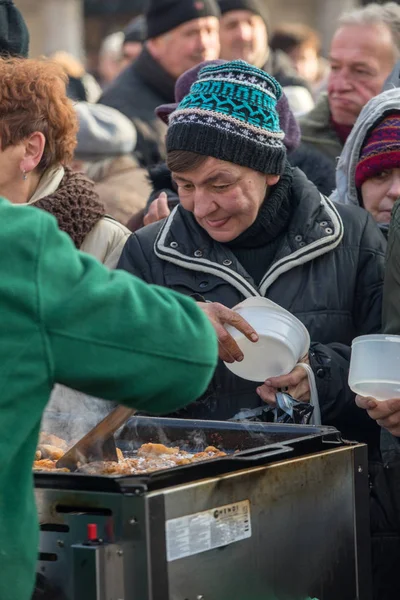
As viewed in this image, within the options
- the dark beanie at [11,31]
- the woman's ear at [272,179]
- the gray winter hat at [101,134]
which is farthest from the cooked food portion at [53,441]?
the gray winter hat at [101,134]

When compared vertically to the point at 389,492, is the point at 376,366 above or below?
above

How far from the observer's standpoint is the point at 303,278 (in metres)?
3.20

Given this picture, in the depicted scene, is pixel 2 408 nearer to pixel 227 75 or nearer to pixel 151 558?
pixel 151 558

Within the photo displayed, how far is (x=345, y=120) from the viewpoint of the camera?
4.76 metres

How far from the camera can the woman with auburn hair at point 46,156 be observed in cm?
339

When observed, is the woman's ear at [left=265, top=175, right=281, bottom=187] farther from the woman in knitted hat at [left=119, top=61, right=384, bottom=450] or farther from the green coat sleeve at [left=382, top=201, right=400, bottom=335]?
the green coat sleeve at [left=382, top=201, right=400, bottom=335]

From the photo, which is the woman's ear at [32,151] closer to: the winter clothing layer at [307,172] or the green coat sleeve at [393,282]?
the winter clothing layer at [307,172]

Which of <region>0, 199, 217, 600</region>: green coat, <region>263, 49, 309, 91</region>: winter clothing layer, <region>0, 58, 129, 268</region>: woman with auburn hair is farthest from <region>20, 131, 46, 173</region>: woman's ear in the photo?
<region>263, 49, 309, 91</region>: winter clothing layer

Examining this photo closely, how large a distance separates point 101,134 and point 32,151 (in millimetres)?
2158

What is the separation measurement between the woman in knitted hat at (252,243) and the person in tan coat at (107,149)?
84.2 inches

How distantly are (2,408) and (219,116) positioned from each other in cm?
147

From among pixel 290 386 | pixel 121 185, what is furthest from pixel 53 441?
pixel 121 185

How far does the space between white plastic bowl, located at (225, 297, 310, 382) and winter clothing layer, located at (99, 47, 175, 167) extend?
9.73 ft

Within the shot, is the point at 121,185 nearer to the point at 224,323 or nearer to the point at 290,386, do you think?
the point at 290,386
